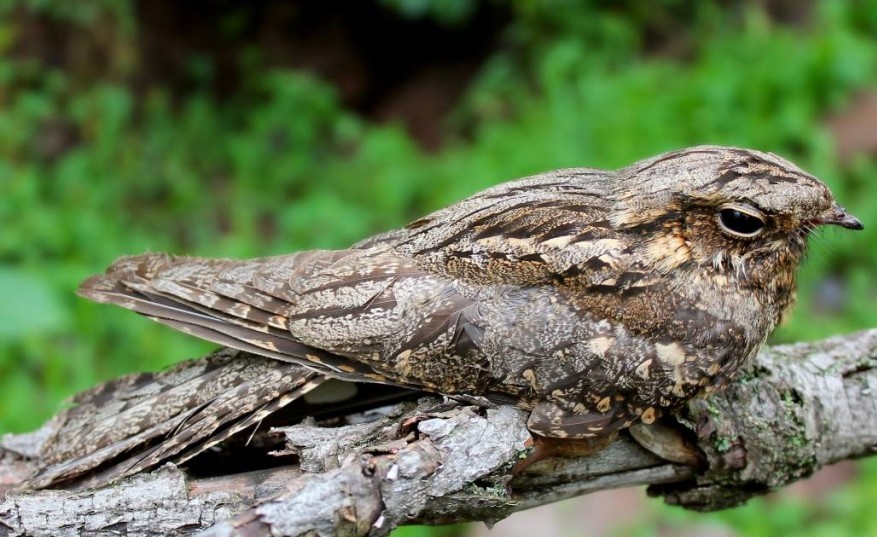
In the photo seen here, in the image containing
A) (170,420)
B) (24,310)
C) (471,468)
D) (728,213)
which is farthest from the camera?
(24,310)

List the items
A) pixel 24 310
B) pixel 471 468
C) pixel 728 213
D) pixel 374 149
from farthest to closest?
pixel 374 149, pixel 24 310, pixel 728 213, pixel 471 468

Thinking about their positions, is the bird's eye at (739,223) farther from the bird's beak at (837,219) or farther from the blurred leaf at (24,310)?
the blurred leaf at (24,310)

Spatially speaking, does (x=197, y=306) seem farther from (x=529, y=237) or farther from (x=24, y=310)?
(x=529, y=237)

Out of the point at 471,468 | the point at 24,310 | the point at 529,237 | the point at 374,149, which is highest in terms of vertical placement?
the point at 374,149

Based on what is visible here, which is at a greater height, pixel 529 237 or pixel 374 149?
pixel 374 149

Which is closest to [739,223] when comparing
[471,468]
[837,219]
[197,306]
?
[837,219]

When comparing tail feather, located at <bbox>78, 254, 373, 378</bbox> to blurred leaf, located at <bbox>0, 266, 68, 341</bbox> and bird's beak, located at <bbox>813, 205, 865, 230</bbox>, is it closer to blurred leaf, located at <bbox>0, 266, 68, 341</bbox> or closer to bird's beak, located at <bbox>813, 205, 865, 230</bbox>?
blurred leaf, located at <bbox>0, 266, 68, 341</bbox>

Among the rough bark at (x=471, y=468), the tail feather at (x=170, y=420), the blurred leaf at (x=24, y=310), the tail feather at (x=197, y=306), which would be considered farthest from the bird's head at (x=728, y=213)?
the blurred leaf at (x=24, y=310)

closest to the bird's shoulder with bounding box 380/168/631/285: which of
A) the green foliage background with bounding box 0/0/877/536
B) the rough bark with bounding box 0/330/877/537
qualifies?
the rough bark with bounding box 0/330/877/537
